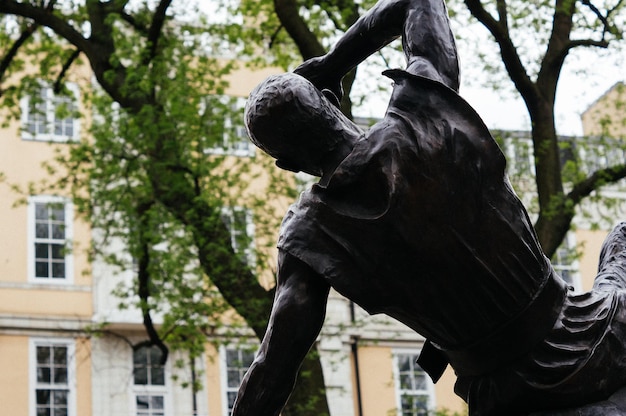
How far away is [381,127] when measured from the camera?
10.1ft

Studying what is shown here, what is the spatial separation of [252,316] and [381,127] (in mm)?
10938

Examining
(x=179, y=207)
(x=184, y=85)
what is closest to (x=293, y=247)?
(x=179, y=207)

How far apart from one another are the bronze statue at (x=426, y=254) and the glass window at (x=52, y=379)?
73.5 ft

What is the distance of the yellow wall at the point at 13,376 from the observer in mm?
24438

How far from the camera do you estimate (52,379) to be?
25.0 m

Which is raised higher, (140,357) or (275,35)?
(275,35)

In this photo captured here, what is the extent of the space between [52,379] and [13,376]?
2.61ft

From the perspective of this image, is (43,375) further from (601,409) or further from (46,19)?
(601,409)

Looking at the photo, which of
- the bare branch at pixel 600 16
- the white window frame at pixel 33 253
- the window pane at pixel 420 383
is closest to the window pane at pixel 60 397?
the white window frame at pixel 33 253

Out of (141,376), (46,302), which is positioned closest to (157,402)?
(141,376)

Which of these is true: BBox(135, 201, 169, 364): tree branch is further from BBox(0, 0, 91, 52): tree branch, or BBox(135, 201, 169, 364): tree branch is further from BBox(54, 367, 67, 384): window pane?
BBox(54, 367, 67, 384): window pane

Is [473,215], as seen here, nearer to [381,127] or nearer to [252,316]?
[381,127]

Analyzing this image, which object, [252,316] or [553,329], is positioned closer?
[553,329]

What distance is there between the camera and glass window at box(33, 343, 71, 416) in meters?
24.6
